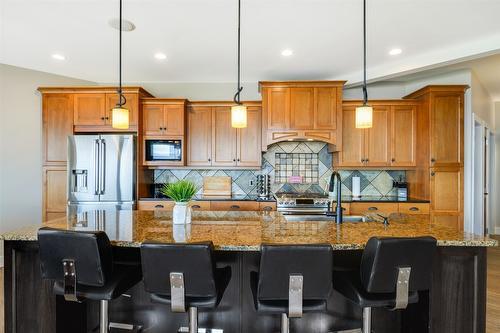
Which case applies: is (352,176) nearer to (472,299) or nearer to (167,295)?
(472,299)

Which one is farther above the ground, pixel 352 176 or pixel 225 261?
pixel 352 176

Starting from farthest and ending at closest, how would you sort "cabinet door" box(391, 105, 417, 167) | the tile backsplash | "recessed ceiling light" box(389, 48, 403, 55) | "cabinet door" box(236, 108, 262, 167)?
the tile backsplash < "cabinet door" box(236, 108, 262, 167) < "cabinet door" box(391, 105, 417, 167) < "recessed ceiling light" box(389, 48, 403, 55)

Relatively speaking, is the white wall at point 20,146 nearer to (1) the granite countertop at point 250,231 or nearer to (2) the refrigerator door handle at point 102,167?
(2) the refrigerator door handle at point 102,167

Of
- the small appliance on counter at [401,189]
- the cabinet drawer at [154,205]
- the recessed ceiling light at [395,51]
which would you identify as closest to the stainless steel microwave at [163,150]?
the cabinet drawer at [154,205]

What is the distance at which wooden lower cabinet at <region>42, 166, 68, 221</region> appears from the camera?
3.72 metres

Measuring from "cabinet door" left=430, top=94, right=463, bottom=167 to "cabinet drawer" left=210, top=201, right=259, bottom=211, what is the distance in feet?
8.02

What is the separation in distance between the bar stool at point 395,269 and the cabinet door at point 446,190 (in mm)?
2677

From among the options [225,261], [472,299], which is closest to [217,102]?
[225,261]

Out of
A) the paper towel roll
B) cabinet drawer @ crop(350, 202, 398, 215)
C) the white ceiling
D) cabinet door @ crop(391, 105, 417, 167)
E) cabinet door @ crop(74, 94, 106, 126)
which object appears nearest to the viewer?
the white ceiling

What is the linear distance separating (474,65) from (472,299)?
3527 mm

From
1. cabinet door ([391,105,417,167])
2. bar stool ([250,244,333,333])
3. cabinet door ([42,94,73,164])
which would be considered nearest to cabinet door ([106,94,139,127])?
cabinet door ([42,94,73,164])

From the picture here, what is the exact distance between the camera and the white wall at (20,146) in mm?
3693

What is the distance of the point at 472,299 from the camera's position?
64.9 inches

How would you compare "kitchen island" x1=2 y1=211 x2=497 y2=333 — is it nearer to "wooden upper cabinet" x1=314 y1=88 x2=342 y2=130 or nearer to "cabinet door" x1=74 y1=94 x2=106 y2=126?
"wooden upper cabinet" x1=314 y1=88 x2=342 y2=130
